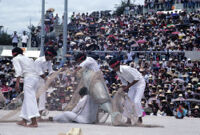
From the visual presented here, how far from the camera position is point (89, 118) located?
12961 mm

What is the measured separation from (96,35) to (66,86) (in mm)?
20127

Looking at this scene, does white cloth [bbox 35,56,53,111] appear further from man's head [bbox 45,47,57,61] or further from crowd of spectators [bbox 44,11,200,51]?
crowd of spectators [bbox 44,11,200,51]

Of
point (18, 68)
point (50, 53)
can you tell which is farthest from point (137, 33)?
point (18, 68)

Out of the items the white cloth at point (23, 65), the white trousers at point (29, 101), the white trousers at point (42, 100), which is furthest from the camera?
the white trousers at point (42, 100)

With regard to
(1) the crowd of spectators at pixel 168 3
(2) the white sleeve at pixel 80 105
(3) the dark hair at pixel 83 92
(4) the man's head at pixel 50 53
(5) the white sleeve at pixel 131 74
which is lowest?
(2) the white sleeve at pixel 80 105

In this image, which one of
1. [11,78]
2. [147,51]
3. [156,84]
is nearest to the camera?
[156,84]

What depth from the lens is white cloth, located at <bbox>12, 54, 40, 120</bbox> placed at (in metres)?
11.1

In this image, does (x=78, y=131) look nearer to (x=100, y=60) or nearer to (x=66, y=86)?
(x=66, y=86)

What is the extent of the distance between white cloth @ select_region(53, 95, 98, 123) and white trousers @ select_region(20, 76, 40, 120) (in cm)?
196

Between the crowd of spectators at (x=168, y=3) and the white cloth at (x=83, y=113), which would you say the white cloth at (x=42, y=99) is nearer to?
the white cloth at (x=83, y=113)

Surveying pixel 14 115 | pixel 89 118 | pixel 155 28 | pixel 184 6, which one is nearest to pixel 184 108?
pixel 89 118

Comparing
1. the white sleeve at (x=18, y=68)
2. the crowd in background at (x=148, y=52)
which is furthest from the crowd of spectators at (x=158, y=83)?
the white sleeve at (x=18, y=68)

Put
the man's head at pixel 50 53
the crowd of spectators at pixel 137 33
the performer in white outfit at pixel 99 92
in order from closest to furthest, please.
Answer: the man's head at pixel 50 53, the performer in white outfit at pixel 99 92, the crowd of spectators at pixel 137 33

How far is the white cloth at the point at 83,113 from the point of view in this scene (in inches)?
509
